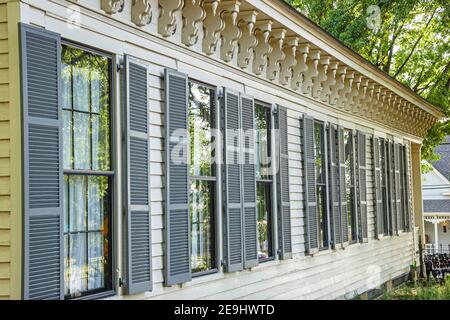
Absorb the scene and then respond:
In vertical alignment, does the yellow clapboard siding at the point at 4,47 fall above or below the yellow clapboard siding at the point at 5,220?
above

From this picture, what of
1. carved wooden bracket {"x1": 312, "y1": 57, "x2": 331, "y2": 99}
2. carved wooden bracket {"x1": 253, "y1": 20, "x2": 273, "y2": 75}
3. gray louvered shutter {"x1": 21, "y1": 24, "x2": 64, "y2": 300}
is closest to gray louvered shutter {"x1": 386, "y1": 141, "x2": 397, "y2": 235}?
carved wooden bracket {"x1": 312, "y1": 57, "x2": 331, "y2": 99}

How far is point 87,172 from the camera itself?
6270mm

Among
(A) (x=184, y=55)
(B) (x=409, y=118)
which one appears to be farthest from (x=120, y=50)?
(B) (x=409, y=118)

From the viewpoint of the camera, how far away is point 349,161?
14109mm

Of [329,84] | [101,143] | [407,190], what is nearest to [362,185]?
[329,84]

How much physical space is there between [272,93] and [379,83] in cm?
472

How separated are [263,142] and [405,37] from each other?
1757 cm

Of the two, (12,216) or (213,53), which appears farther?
(213,53)

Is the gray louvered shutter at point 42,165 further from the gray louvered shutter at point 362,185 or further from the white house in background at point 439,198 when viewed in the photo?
the white house in background at point 439,198

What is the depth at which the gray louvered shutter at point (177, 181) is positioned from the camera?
7430mm

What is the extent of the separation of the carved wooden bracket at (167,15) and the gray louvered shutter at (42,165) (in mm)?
1967

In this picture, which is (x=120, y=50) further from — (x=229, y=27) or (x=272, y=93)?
(x=272, y=93)

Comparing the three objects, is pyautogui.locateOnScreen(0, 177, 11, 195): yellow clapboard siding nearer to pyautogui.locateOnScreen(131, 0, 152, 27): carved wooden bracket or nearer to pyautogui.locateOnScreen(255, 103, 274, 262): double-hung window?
pyautogui.locateOnScreen(131, 0, 152, 27): carved wooden bracket

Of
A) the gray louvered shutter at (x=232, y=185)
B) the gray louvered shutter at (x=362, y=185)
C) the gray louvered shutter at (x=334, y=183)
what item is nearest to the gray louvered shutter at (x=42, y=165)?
the gray louvered shutter at (x=232, y=185)
